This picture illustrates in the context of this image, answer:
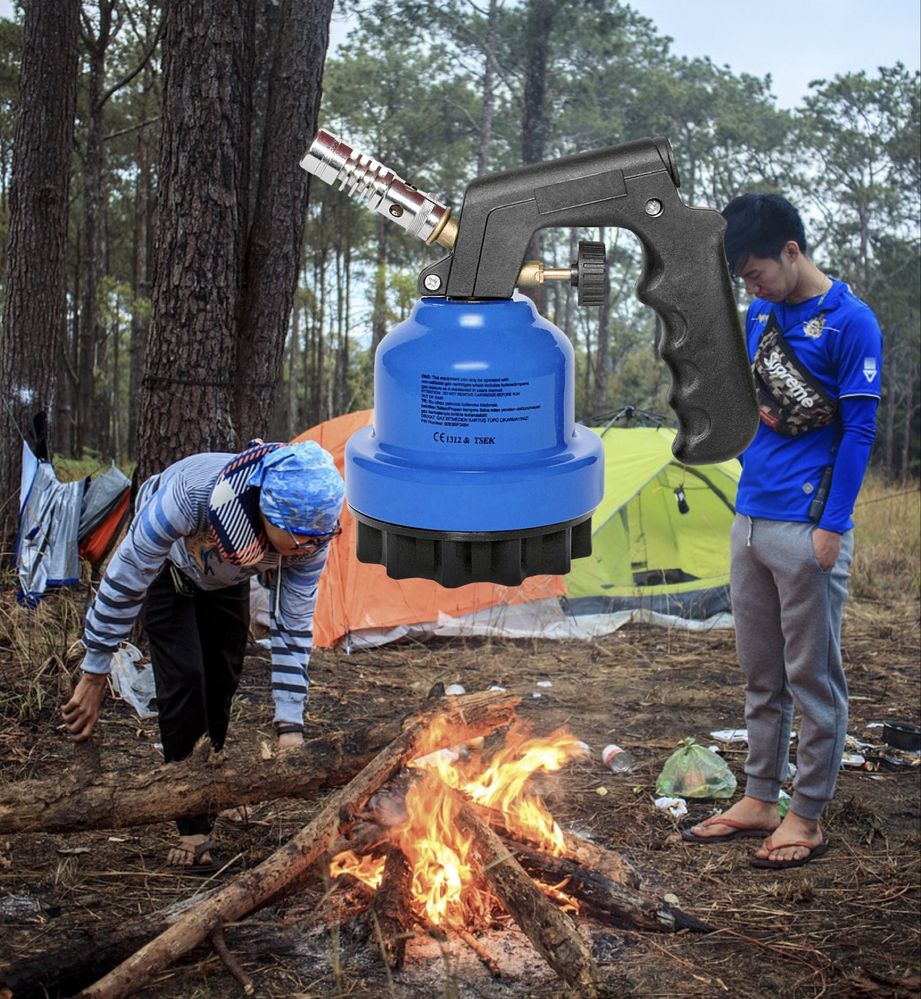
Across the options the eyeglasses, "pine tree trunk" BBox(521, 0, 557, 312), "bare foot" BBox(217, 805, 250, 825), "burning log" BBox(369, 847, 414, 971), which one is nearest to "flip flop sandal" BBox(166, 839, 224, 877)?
"bare foot" BBox(217, 805, 250, 825)

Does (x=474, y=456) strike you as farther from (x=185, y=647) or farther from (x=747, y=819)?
(x=747, y=819)

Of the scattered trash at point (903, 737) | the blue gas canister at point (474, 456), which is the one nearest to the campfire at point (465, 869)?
the scattered trash at point (903, 737)

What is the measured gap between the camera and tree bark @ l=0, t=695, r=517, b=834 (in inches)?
109

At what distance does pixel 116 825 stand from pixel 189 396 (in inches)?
89.5

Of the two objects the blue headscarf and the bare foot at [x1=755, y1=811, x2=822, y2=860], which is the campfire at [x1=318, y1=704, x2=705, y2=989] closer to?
the bare foot at [x1=755, y1=811, x2=822, y2=860]

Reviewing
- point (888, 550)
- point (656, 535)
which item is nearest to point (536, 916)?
point (656, 535)

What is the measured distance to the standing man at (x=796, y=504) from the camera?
2.97 m

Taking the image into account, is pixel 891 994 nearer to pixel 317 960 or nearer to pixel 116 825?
pixel 317 960

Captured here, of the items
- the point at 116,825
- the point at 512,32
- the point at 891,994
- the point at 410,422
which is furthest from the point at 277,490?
the point at 512,32

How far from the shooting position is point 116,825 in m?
2.86

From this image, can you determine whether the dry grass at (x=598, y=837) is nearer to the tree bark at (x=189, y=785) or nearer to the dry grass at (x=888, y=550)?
the tree bark at (x=189, y=785)

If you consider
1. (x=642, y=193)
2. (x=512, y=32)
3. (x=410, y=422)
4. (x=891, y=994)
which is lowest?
(x=891, y=994)

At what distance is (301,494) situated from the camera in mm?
2408

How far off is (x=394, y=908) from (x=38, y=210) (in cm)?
564
